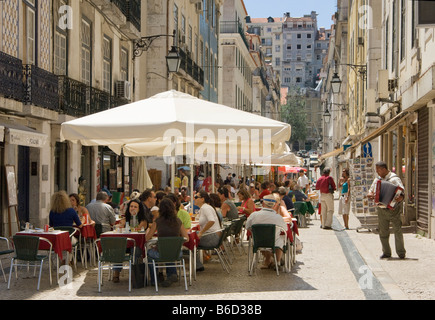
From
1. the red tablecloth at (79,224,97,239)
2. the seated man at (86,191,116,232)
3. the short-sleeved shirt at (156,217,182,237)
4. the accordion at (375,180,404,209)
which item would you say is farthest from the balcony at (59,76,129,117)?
the short-sleeved shirt at (156,217,182,237)

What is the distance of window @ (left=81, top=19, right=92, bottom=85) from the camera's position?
22188 mm

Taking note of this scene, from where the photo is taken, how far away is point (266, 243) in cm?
1153

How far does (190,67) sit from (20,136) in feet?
69.6

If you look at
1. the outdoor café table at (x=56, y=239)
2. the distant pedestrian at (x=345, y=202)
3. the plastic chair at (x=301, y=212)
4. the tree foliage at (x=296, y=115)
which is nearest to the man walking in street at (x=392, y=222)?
the outdoor café table at (x=56, y=239)

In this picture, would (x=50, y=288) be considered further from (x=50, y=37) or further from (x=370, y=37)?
(x=370, y=37)

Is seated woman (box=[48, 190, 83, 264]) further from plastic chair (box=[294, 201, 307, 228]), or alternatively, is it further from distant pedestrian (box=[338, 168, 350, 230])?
distant pedestrian (box=[338, 168, 350, 230])

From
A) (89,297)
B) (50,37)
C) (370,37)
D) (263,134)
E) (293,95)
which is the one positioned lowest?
(89,297)

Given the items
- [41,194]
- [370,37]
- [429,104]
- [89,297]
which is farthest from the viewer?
[370,37]

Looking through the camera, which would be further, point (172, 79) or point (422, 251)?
point (172, 79)

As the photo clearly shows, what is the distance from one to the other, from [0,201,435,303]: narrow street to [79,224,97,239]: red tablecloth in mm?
558

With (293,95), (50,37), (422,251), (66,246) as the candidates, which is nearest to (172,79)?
(50,37)

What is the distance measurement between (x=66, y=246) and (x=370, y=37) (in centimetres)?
2108

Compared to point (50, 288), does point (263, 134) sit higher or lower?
higher

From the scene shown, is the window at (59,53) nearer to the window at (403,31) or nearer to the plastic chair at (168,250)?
the window at (403,31)
